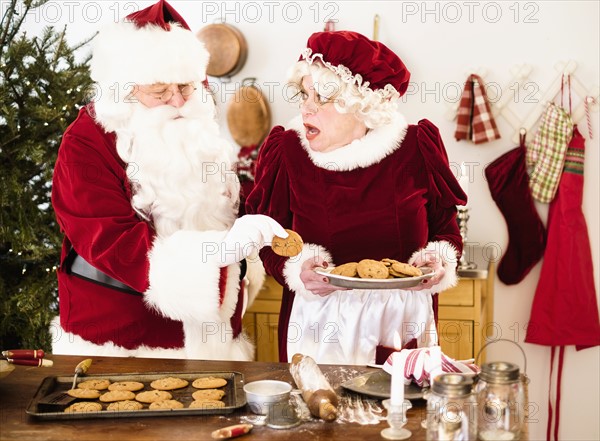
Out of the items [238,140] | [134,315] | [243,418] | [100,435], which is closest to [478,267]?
[238,140]

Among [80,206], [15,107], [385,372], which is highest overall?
[15,107]

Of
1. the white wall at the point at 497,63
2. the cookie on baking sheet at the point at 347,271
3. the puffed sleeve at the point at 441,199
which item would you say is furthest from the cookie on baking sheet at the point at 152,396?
the white wall at the point at 497,63

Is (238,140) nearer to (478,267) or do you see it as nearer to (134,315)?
(478,267)

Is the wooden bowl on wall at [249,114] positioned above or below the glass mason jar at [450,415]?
above

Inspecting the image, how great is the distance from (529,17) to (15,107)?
225cm

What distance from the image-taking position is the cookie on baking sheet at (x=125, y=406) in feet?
4.83

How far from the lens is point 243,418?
4.83 ft

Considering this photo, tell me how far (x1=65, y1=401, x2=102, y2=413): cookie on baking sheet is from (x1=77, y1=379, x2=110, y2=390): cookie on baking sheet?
83 mm

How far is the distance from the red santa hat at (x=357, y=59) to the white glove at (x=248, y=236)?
536 mm

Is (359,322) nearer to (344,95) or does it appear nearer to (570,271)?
(344,95)

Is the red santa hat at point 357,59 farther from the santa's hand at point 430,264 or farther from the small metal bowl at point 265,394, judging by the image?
the small metal bowl at point 265,394

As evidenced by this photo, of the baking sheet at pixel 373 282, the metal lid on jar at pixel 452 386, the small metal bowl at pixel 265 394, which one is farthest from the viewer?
the baking sheet at pixel 373 282

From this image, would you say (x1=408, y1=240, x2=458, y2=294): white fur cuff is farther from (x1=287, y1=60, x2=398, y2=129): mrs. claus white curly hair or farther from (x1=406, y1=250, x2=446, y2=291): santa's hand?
(x1=287, y1=60, x2=398, y2=129): mrs. claus white curly hair

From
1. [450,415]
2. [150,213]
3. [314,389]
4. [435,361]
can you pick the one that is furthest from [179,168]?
[450,415]
